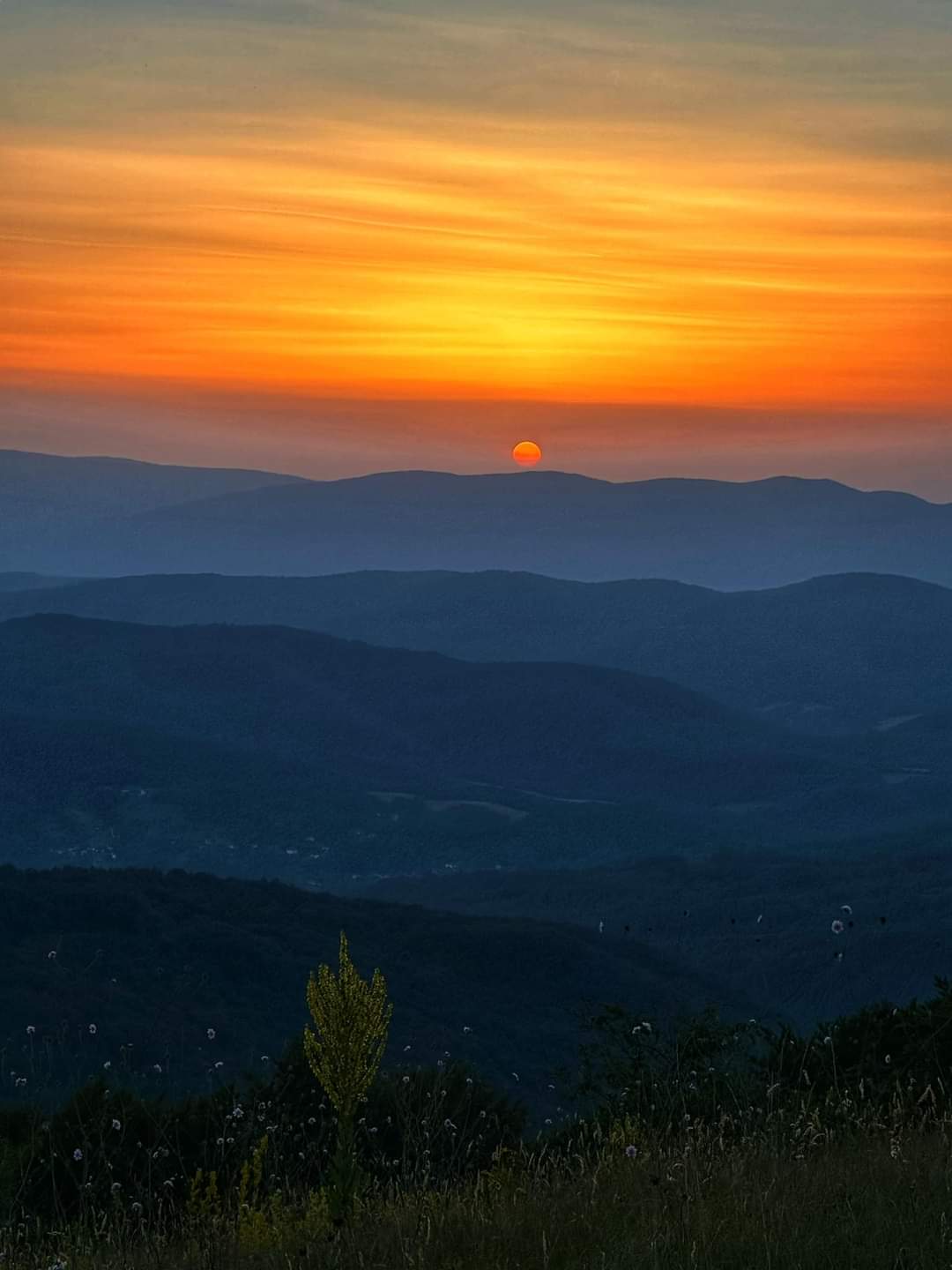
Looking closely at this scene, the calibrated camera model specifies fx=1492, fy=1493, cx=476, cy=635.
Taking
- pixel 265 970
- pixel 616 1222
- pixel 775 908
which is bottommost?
pixel 775 908

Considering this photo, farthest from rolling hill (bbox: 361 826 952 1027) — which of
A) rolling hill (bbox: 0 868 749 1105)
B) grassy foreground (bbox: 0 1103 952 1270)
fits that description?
grassy foreground (bbox: 0 1103 952 1270)

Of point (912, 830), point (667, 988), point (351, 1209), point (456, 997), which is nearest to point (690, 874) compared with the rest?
point (912, 830)

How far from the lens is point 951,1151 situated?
875 cm

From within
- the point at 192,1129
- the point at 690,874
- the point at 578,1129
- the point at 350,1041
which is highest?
the point at 350,1041

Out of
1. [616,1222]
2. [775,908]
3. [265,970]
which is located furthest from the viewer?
[775,908]

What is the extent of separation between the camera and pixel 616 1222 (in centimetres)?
741

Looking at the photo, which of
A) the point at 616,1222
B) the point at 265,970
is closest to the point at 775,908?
the point at 265,970

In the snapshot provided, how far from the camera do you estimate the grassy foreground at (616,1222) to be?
22.1 feet

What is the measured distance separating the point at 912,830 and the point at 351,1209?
182m

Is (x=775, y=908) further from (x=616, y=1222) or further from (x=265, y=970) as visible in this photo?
(x=616, y=1222)

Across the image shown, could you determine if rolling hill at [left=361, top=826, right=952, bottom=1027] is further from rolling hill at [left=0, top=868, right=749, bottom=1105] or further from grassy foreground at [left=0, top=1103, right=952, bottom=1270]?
grassy foreground at [left=0, top=1103, right=952, bottom=1270]

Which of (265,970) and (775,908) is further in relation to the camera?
(775,908)

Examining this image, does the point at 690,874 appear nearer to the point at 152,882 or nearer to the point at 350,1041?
the point at 152,882

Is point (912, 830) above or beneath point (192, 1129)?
beneath
